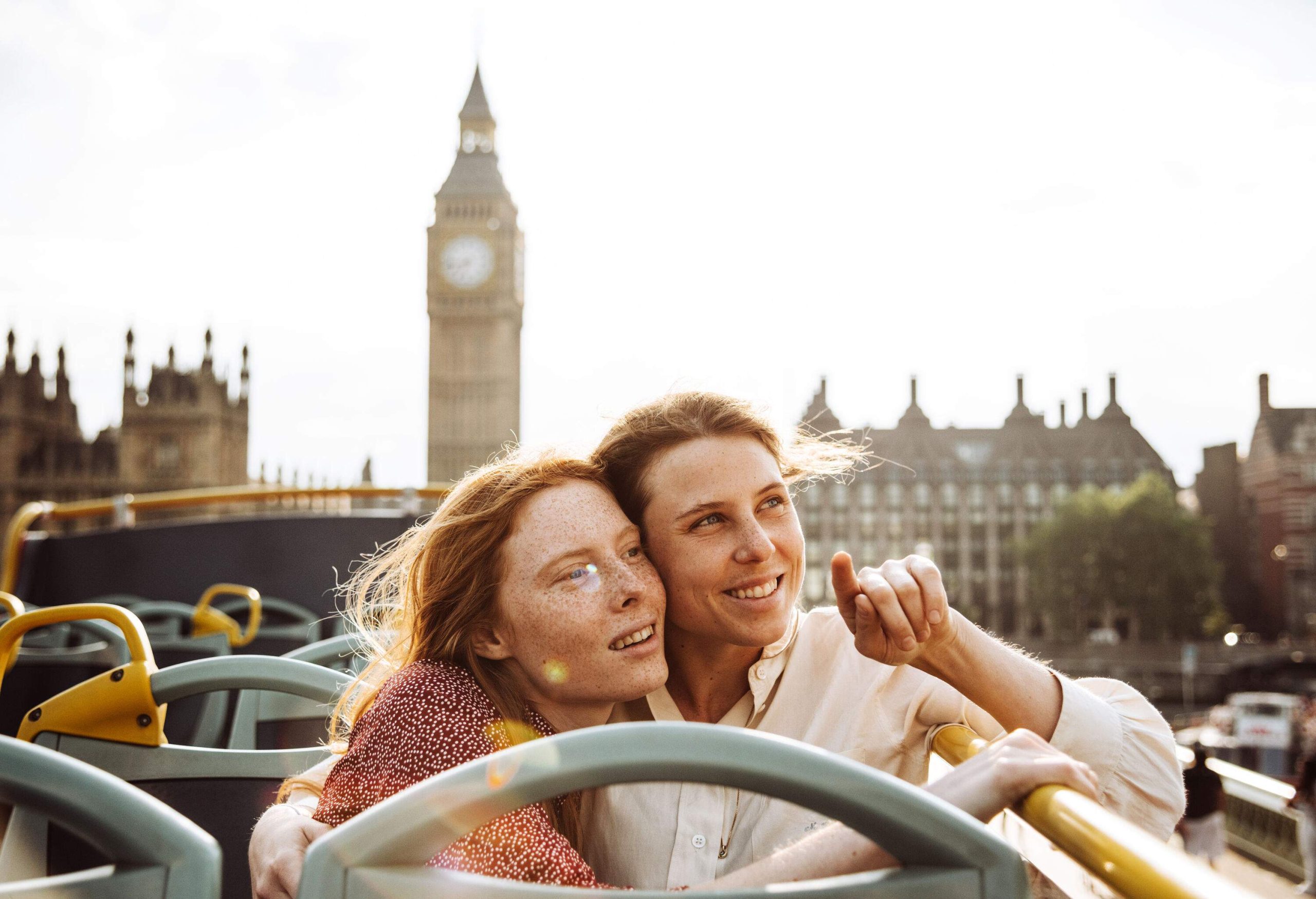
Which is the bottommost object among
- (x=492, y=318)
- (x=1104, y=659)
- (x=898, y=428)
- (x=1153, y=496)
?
(x=1104, y=659)

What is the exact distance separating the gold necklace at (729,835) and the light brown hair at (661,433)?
477 mm

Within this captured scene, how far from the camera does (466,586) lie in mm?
1643

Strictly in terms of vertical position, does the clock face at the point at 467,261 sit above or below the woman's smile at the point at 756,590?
above

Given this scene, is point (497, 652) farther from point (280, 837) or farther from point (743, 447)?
point (743, 447)

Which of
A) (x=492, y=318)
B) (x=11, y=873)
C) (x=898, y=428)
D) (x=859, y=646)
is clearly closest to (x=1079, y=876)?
(x=859, y=646)

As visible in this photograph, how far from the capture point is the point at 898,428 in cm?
5100

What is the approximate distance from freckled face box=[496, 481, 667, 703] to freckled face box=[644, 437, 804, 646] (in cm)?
10

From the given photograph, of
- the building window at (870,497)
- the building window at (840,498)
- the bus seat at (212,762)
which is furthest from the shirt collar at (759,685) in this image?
the building window at (870,497)

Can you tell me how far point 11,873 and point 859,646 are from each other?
122 centimetres

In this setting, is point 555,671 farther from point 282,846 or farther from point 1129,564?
point 1129,564

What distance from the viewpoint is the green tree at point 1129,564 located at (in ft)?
144

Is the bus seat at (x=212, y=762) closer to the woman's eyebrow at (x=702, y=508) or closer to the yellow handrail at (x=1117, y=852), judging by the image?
the woman's eyebrow at (x=702, y=508)

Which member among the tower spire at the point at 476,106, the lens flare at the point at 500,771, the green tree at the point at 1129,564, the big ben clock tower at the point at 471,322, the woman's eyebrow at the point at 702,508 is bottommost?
the green tree at the point at 1129,564

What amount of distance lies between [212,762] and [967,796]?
1.26 metres
